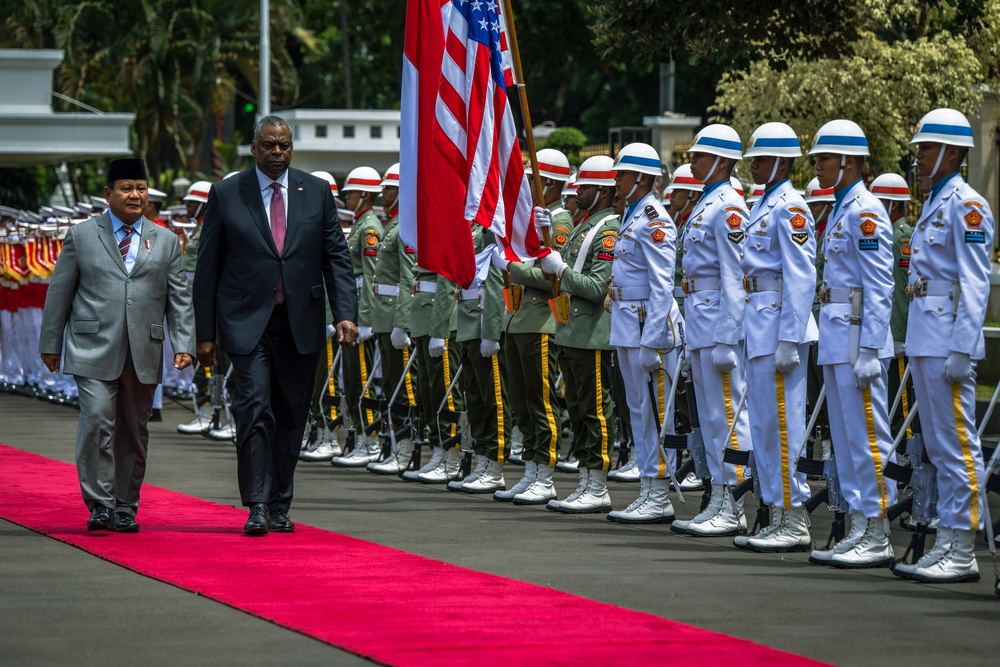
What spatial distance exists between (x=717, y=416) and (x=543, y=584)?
2.46 meters

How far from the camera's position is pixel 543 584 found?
8578mm

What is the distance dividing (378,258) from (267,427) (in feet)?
14.8

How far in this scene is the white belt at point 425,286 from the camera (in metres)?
13.6

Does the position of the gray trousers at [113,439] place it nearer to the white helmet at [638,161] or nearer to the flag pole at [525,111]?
the flag pole at [525,111]

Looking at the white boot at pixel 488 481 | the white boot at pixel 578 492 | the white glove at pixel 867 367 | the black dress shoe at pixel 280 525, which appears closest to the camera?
the white glove at pixel 867 367

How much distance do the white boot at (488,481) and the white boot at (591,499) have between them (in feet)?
4.06

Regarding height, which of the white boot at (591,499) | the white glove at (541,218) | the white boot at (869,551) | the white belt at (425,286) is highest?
the white glove at (541,218)

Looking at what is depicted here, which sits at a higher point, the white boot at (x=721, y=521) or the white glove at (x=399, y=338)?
the white glove at (x=399, y=338)

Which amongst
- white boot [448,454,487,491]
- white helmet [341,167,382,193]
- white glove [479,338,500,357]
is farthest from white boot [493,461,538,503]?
white helmet [341,167,382,193]

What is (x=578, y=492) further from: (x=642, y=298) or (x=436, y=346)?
(x=436, y=346)

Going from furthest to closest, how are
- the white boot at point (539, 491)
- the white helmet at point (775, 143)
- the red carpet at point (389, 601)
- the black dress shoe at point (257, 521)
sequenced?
the white boot at point (539, 491), the black dress shoe at point (257, 521), the white helmet at point (775, 143), the red carpet at point (389, 601)

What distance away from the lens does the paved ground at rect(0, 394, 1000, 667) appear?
23.0 feet

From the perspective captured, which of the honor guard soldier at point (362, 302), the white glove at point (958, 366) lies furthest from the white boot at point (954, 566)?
the honor guard soldier at point (362, 302)

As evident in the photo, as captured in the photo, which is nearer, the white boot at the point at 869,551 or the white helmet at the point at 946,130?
the white helmet at the point at 946,130
